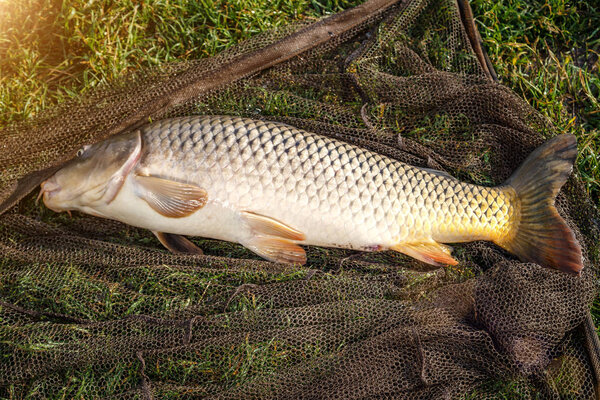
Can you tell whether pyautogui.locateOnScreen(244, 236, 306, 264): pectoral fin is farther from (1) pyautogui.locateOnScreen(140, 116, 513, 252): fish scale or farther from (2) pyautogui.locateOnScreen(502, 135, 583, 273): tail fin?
(2) pyautogui.locateOnScreen(502, 135, 583, 273): tail fin

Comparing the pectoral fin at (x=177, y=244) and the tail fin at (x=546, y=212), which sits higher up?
the tail fin at (x=546, y=212)

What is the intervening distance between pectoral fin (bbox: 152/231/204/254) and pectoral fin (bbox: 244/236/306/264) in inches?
10.7

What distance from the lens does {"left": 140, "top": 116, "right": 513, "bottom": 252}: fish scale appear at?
218cm

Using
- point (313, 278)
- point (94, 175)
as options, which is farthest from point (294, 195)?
point (94, 175)

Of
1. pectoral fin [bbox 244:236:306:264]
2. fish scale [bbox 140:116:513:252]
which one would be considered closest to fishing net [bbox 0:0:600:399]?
pectoral fin [bbox 244:236:306:264]

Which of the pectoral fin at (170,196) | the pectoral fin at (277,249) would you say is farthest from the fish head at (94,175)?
the pectoral fin at (277,249)

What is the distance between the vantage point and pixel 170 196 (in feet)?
6.98

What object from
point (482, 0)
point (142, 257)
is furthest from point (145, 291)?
point (482, 0)

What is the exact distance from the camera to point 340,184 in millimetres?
2225

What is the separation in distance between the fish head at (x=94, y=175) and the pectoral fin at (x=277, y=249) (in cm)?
62

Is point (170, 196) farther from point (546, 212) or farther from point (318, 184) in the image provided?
point (546, 212)

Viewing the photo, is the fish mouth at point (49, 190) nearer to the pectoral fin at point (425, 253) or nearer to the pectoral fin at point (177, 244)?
the pectoral fin at point (177, 244)

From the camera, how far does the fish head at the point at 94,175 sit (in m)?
2.18

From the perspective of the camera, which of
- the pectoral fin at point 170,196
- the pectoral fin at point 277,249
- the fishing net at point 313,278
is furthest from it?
the pectoral fin at point 277,249
